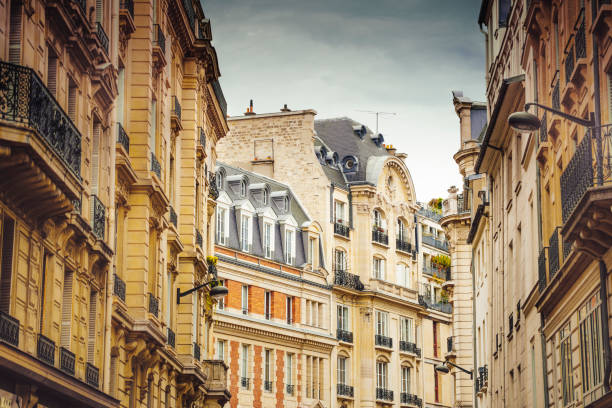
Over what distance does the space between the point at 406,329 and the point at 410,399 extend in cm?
452

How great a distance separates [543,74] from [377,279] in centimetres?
5119

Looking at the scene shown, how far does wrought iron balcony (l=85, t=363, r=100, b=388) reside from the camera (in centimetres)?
2745

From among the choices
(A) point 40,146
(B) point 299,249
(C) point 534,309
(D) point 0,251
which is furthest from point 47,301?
(B) point 299,249

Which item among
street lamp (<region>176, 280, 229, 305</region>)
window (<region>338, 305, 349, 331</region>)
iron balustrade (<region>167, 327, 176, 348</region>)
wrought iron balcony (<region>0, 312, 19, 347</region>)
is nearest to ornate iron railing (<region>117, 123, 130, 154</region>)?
street lamp (<region>176, 280, 229, 305</region>)

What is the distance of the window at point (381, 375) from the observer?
82.1 meters

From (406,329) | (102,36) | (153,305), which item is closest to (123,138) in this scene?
(102,36)

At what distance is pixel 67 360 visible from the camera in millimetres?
25516

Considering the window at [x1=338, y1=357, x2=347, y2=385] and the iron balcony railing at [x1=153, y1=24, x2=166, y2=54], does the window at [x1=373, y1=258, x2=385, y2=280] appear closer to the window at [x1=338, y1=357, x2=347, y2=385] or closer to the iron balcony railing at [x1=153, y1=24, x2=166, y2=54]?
the window at [x1=338, y1=357, x2=347, y2=385]

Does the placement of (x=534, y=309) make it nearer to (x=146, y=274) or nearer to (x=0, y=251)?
(x=146, y=274)

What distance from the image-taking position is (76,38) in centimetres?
2586

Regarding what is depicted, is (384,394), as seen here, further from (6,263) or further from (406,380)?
(6,263)

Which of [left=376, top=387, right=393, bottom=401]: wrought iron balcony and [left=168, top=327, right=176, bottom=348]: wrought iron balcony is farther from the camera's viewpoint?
[left=376, top=387, right=393, bottom=401]: wrought iron balcony

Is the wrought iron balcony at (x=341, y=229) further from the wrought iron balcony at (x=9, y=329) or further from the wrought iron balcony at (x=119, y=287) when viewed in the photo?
the wrought iron balcony at (x=9, y=329)

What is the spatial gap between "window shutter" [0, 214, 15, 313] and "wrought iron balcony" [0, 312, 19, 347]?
0.17m
